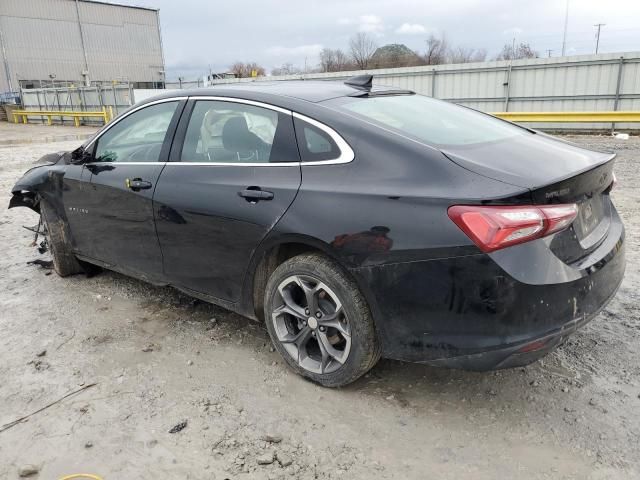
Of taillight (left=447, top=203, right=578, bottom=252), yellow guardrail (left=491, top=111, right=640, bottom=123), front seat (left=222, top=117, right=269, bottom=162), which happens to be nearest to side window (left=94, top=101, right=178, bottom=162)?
front seat (left=222, top=117, right=269, bottom=162)

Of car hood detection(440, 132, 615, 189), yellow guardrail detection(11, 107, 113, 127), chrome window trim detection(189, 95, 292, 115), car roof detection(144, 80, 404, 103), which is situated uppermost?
car roof detection(144, 80, 404, 103)

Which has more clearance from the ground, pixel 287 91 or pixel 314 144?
pixel 287 91

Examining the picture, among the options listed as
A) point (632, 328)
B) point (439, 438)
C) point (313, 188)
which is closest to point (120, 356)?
point (313, 188)

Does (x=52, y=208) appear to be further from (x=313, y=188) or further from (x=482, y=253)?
(x=482, y=253)

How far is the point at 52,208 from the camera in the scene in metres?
4.65

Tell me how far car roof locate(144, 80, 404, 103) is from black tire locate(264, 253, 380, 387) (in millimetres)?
984

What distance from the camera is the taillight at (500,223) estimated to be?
2.26 m

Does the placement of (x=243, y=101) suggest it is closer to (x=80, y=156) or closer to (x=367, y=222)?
(x=367, y=222)

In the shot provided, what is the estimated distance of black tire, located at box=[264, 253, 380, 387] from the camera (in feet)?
8.75

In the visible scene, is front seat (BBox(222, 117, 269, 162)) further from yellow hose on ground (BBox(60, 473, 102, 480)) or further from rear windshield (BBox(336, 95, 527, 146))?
yellow hose on ground (BBox(60, 473, 102, 480))

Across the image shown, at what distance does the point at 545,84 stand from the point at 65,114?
24677 mm

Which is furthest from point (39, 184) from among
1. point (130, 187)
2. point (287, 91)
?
point (287, 91)

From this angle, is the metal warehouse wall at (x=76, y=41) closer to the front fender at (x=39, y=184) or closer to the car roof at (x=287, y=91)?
the front fender at (x=39, y=184)

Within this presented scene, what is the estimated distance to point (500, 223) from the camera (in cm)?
226
